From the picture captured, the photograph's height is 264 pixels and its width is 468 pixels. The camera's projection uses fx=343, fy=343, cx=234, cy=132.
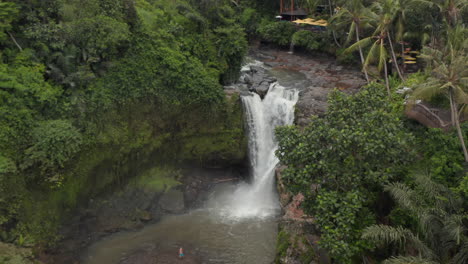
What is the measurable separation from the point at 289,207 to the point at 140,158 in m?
8.97

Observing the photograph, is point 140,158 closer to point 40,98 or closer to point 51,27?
point 40,98

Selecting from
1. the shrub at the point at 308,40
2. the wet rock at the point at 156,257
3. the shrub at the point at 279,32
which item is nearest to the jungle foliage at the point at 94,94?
the wet rock at the point at 156,257

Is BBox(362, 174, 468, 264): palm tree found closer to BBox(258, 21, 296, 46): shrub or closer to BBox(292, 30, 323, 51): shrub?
BBox(292, 30, 323, 51): shrub

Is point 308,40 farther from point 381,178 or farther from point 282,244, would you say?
point 282,244

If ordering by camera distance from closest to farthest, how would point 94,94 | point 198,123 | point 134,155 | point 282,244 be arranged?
1. point 282,244
2. point 94,94
3. point 134,155
4. point 198,123

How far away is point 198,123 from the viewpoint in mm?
21344

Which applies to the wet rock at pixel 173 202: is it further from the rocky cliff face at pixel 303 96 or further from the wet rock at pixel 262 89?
the wet rock at pixel 262 89

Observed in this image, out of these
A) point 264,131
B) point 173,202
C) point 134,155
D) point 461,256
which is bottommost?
point 173,202

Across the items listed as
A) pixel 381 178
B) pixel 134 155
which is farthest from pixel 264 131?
pixel 381 178

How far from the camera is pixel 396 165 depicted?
524 inches

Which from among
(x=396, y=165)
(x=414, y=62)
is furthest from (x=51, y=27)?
(x=414, y=62)

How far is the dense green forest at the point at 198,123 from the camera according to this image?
1219 cm

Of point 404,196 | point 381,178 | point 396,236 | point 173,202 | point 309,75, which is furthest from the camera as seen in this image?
point 309,75

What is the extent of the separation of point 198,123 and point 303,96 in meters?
7.39
